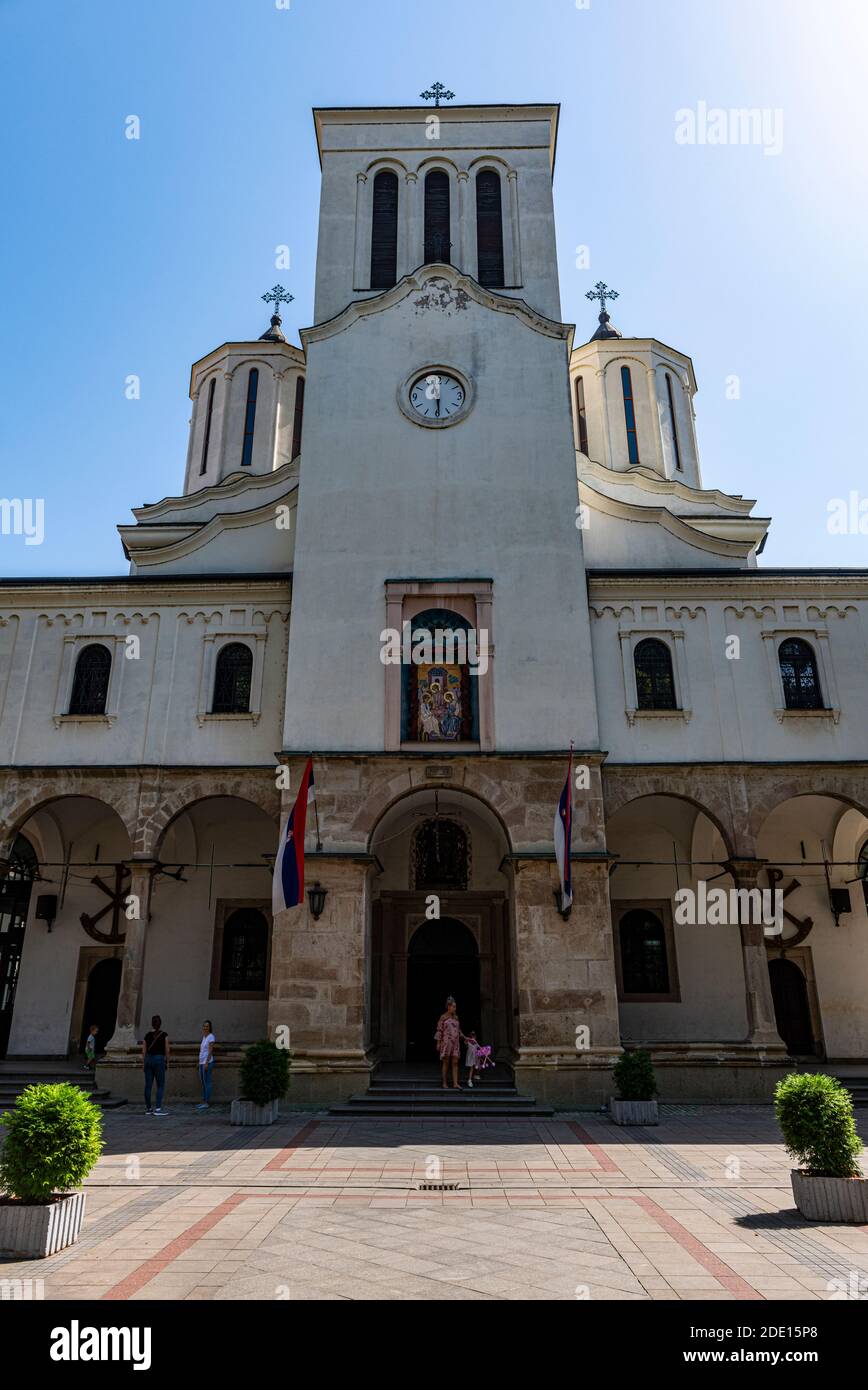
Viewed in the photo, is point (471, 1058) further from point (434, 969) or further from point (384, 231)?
point (384, 231)

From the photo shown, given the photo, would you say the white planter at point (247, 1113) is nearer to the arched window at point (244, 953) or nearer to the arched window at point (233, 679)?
the arched window at point (244, 953)

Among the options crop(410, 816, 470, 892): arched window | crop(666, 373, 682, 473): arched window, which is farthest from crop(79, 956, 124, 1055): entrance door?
crop(666, 373, 682, 473): arched window

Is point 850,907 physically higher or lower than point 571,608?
lower

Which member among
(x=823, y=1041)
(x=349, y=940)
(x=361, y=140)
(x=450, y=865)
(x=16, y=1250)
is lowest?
(x=16, y=1250)

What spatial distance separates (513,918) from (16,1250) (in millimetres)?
10685

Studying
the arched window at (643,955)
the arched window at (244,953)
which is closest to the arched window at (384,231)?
the arched window at (244,953)

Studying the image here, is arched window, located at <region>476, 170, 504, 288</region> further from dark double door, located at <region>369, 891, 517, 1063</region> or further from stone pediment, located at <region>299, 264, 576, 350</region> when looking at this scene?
dark double door, located at <region>369, 891, 517, 1063</region>

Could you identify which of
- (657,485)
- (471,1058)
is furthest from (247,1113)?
(657,485)

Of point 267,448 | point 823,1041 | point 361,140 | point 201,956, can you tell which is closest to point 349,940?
point 201,956

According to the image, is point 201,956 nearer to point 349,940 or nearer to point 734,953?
point 349,940

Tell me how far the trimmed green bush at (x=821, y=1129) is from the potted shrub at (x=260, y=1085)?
794 cm

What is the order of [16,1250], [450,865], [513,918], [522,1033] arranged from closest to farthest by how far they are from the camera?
[16,1250]
[522,1033]
[513,918]
[450,865]

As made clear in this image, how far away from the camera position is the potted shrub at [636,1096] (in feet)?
44.1
